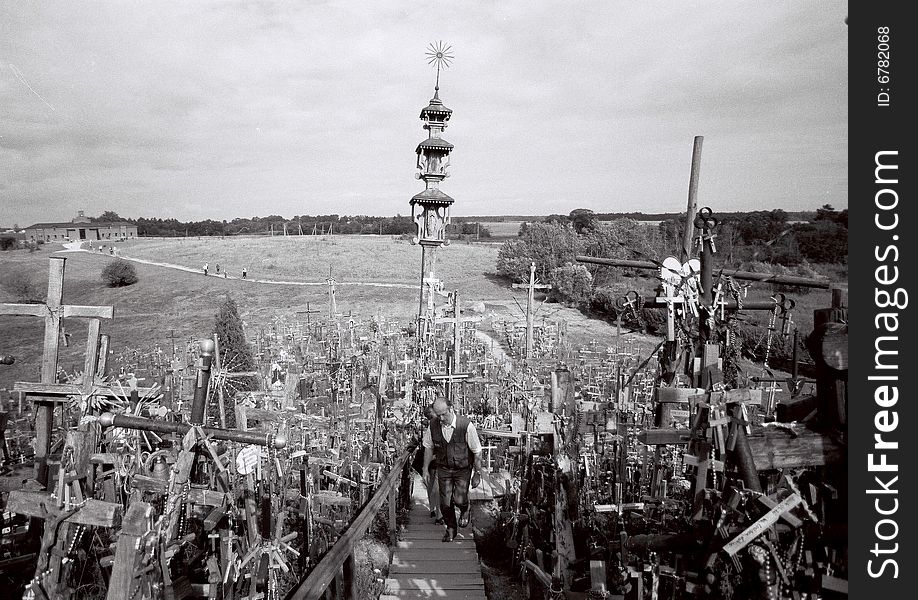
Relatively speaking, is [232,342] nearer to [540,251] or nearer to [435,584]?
[435,584]

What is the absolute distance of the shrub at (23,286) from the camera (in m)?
30.3

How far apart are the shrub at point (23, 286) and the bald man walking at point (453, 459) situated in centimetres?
2845

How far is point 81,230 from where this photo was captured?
8712 centimetres

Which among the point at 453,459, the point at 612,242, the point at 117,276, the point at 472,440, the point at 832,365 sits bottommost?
the point at 453,459

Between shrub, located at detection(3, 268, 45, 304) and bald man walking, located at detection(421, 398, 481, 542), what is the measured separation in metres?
28.5

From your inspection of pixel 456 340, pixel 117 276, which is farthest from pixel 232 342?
pixel 117 276

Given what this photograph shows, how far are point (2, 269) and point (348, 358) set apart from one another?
136 ft

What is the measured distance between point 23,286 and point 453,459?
35123 mm

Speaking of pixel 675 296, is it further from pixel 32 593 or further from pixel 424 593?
pixel 32 593

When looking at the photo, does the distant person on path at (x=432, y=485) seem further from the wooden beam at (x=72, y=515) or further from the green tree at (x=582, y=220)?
the green tree at (x=582, y=220)

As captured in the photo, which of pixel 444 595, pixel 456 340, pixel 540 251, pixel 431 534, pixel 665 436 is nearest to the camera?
pixel 665 436
